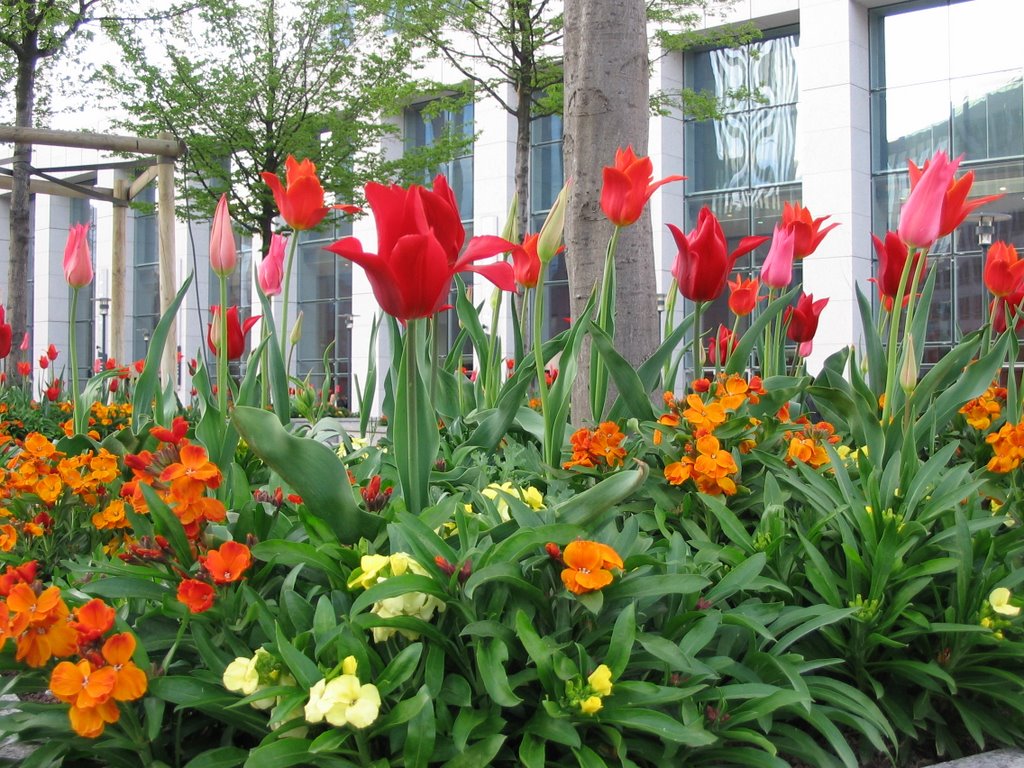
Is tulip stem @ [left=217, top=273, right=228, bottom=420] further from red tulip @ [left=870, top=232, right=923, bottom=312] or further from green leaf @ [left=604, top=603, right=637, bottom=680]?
red tulip @ [left=870, top=232, right=923, bottom=312]

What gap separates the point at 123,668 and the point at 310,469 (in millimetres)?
492

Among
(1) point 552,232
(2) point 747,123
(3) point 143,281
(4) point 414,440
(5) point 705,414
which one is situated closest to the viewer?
(4) point 414,440

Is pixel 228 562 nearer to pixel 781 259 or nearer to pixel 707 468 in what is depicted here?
pixel 707 468

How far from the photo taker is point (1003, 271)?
10.4ft

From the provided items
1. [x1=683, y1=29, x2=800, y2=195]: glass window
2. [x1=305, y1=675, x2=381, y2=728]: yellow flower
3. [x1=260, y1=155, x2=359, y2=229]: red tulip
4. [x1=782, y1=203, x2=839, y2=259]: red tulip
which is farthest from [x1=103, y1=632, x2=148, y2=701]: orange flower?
[x1=683, y1=29, x2=800, y2=195]: glass window

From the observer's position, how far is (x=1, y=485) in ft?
8.38

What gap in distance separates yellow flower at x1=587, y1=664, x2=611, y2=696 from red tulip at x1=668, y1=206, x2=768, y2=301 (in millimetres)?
1474

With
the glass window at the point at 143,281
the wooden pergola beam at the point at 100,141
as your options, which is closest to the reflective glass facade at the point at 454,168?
the glass window at the point at 143,281

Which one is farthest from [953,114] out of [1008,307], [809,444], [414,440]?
[414,440]

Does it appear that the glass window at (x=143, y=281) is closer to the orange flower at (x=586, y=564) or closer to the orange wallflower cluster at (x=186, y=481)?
the orange wallflower cluster at (x=186, y=481)

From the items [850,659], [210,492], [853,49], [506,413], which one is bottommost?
[850,659]

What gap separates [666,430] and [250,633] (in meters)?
1.12

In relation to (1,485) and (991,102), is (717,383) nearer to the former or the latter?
(1,485)

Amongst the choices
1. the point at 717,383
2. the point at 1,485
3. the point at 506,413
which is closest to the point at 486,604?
the point at 506,413
